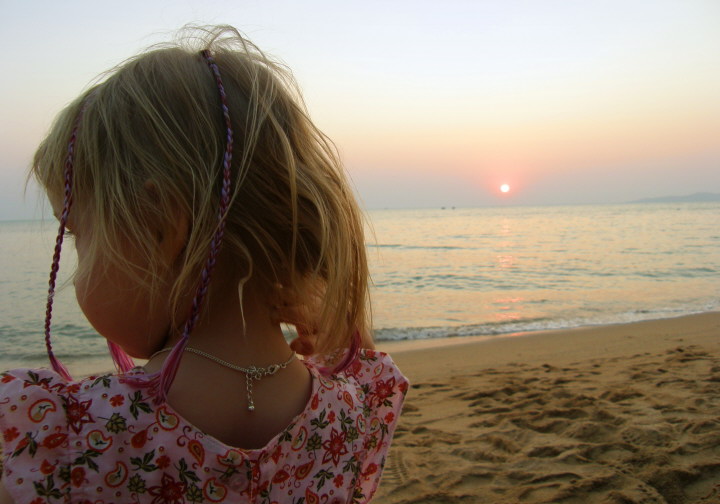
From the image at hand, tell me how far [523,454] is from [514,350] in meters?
4.09

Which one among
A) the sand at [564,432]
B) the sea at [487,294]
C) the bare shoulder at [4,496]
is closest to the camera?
the bare shoulder at [4,496]

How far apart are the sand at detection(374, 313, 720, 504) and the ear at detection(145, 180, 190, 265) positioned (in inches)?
81.9

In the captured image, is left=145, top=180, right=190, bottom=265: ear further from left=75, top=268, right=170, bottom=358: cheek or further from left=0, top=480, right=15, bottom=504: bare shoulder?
left=0, top=480, right=15, bottom=504: bare shoulder

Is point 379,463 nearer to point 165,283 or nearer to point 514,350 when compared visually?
point 165,283

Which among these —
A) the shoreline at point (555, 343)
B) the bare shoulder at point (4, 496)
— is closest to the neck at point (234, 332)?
the bare shoulder at point (4, 496)

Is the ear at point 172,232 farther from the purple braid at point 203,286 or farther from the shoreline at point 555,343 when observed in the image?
the shoreline at point 555,343

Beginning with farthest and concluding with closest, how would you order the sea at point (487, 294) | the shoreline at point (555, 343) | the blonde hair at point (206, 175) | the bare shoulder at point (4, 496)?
the sea at point (487, 294) → the shoreline at point (555, 343) → the blonde hair at point (206, 175) → the bare shoulder at point (4, 496)

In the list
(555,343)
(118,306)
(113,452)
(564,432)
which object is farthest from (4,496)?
(555,343)

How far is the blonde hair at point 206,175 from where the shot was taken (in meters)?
1.05

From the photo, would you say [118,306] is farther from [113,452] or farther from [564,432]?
[564,432]

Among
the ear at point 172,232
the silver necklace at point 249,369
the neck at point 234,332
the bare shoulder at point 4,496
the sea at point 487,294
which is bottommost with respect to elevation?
the sea at point 487,294

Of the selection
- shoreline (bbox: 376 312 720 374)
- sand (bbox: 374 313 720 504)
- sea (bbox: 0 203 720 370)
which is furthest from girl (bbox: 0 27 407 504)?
shoreline (bbox: 376 312 720 374)

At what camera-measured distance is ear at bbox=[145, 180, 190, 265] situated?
1055 mm

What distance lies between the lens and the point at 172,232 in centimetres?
106
